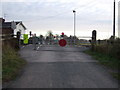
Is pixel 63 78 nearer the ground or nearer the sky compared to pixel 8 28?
nearer the ground

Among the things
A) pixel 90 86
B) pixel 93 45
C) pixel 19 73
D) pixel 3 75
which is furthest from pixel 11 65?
pixel 93 45

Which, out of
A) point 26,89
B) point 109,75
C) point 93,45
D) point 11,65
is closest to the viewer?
point 26,89

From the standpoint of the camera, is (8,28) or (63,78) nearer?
(63,78)

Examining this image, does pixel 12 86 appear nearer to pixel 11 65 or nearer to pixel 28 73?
pixel 28 73

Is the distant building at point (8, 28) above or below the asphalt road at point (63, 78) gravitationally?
above

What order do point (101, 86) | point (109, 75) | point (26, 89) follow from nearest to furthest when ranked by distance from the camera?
point (26, 89) < point (101, 86) < point (109, 75)

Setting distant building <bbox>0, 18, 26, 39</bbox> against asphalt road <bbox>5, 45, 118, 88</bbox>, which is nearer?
asphalt road <bbox>5, 45, 118, 88</bbox>

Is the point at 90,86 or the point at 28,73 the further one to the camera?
the point at 28,73

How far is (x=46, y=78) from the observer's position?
934cm

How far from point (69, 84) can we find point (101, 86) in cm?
117

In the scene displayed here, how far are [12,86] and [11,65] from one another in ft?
10.8

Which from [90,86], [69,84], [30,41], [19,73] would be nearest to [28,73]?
[19,73]

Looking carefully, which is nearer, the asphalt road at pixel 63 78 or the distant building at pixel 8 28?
the asphalt road at pixel 63 78

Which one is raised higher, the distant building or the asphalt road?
A: the distant building
